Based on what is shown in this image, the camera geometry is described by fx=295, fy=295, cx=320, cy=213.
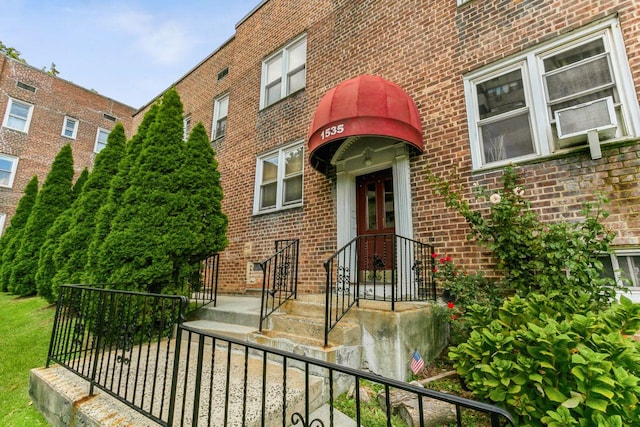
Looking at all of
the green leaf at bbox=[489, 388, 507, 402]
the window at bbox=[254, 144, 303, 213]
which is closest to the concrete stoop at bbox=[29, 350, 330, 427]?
the green leaf at bbox=[489, 388, 507, 402]

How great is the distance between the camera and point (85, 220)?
6766mm

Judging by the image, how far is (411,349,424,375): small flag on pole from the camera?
3.33 metres

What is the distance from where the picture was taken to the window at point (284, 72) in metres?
7.77

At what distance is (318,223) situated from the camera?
6215 mm

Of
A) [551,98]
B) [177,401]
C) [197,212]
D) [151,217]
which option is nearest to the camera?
[177,401]

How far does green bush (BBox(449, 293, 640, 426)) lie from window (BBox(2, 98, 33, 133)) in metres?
22.9

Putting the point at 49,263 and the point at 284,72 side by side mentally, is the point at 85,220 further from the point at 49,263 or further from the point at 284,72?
the point at 284,72

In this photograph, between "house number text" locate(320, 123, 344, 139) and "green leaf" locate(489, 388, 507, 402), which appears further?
"house number text" locate(320, 123, 344, 139)

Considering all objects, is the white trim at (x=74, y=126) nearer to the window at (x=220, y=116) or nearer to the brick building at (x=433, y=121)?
the window at (x=220, y=116)

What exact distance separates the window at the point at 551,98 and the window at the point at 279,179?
384cm

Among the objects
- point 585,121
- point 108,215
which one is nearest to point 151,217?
point 108,215

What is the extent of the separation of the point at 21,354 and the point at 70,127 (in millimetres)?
19126

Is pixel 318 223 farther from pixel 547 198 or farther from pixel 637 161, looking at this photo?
pixel 637 161

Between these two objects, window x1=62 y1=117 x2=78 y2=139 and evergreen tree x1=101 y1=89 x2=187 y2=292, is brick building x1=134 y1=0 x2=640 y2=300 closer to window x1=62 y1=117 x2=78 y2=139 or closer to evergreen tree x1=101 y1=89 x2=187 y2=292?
evergreen tree x1=101 y1=89 x2=187 y2=292
